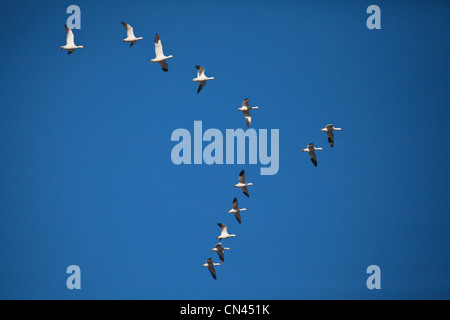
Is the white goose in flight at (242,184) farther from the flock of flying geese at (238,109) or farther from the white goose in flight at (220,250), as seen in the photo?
the white goose in flight at (220,250)

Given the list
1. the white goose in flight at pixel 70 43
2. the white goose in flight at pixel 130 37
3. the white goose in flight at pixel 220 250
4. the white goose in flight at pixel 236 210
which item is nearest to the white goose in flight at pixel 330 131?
the white goose in flight at pixel 236 210

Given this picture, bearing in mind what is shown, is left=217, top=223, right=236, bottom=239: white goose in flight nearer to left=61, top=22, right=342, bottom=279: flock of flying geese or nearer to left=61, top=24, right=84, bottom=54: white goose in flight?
left=61, top=22, right=342, bottom=279: flock of flying geese

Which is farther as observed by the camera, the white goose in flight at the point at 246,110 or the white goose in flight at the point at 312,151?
the white goose in flight at the point at 312,151

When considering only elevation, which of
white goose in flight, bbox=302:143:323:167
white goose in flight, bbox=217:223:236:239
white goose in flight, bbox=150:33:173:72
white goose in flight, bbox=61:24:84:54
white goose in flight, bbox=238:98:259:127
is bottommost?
white goose in flight, bbox=217:223:236:239

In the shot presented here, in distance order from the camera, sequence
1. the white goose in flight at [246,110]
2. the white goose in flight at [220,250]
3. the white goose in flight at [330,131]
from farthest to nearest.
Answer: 1. the white goose in flight at [220,250]
2. the white goose in flight at [246,110]
3. the white goose in flight at [330,131]

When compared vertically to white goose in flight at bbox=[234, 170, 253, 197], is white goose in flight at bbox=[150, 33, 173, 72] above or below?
above

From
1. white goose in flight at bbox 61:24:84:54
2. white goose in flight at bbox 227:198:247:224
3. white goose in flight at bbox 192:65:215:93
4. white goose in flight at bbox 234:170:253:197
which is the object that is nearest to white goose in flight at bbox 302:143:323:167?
white goose in flight at bbox 234:170:253:197

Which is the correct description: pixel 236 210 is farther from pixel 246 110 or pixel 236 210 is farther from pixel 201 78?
pixel 201 78

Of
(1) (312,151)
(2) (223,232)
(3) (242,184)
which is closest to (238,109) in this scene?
(3) (242,184)

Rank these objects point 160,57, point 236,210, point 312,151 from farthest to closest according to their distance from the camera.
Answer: point 312,151 < point 236,210 < point 160,57
